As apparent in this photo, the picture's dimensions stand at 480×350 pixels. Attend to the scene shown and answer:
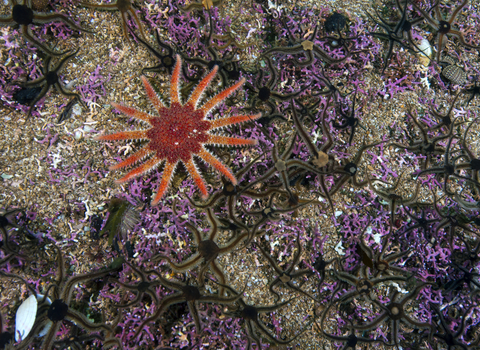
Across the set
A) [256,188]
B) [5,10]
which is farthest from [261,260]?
[5,10]

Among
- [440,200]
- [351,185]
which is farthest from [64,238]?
[440,200]

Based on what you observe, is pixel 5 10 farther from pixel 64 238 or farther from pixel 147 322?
pixel 147 322

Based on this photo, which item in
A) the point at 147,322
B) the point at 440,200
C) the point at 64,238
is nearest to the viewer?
the point at 147,322

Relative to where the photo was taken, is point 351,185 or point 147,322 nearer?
point 147,322

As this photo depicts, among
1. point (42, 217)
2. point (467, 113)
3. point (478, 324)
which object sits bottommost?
point (478, 324)

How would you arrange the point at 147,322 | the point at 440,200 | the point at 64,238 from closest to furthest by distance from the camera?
the point at 147,322 → the point at 64,238 → the point at 440,200

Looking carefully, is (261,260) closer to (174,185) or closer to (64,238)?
(174,185)

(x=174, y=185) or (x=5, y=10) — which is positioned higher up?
(x=5, y=10)
